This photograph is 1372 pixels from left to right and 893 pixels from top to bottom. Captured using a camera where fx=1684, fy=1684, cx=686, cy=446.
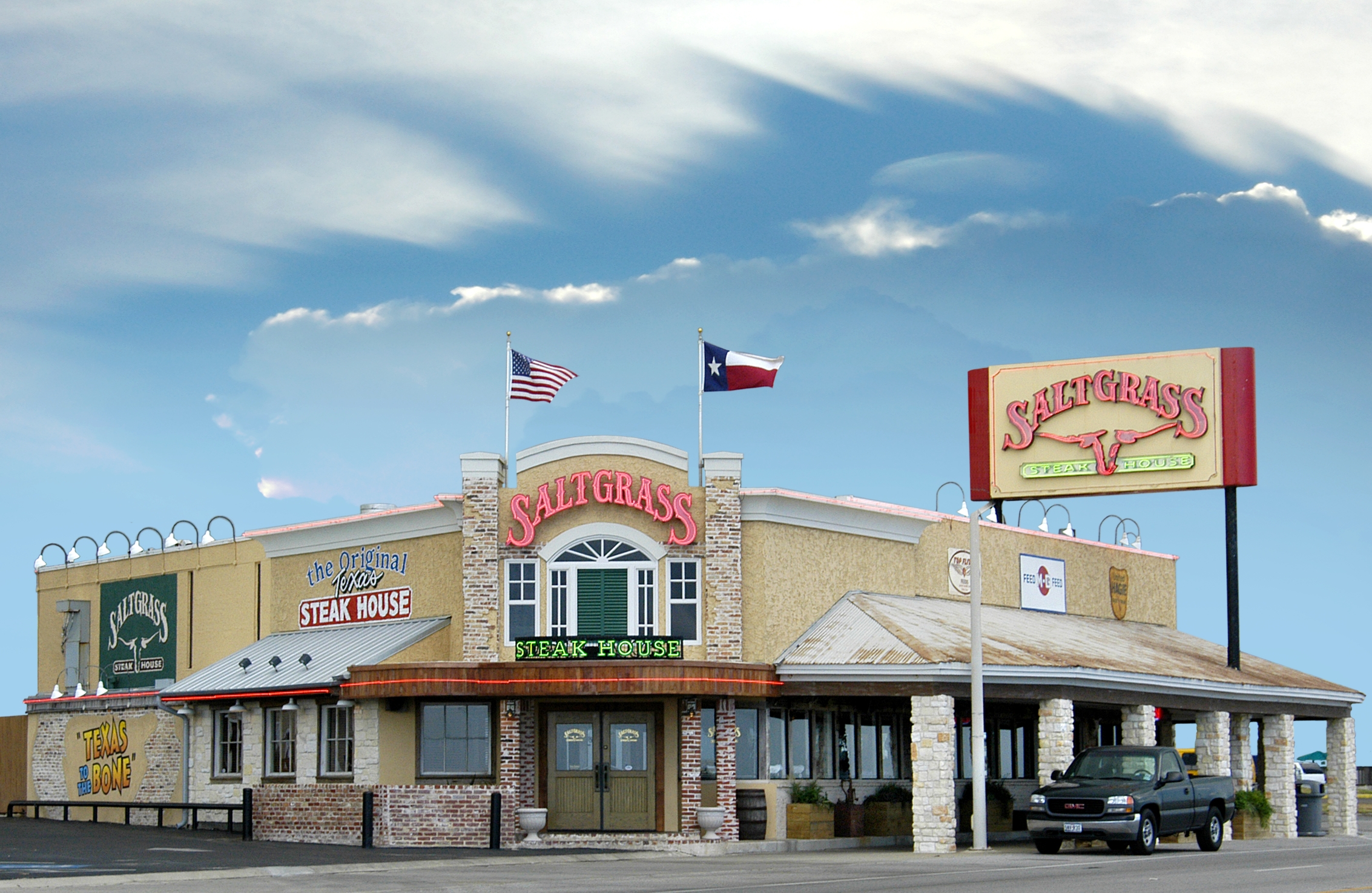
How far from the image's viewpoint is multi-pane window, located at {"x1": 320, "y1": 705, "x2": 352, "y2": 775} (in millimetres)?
35406

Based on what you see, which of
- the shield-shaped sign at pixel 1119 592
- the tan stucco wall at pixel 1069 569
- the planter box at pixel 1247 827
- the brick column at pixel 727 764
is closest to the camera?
the brick column at pixel 727 764

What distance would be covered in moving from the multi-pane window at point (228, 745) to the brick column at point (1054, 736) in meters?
17.8

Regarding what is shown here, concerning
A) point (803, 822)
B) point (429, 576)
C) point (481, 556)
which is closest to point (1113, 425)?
point (803, 822)

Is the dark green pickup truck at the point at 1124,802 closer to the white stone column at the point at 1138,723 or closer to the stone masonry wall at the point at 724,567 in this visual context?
the white stone column at the point at 1138,723

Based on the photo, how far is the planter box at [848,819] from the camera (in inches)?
1390

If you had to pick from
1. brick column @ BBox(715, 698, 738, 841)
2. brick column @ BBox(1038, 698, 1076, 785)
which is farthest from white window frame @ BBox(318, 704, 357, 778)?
brick column @ BBox(1038, 698, 1076, 785)

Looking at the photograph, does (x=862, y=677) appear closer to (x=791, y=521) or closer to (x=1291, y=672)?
(x=791, y=521)

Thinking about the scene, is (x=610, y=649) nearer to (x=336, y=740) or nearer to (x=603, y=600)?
(x=603, y=600)

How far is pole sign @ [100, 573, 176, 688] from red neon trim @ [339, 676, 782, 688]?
469 inches

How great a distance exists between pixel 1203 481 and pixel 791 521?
41.5 ft

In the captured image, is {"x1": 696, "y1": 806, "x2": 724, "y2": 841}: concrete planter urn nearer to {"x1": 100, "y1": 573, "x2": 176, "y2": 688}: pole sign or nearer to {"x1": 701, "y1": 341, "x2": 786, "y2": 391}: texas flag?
{"x1": 701, "y1": 341, "x2": 786, "y2": 391}: texas flag

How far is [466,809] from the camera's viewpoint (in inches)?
1272

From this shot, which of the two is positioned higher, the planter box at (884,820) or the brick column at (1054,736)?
the brick column at (1054,736)

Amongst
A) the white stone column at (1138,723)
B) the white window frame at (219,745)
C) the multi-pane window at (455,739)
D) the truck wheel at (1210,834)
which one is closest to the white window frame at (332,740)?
the multi-pane window at (455,739)
